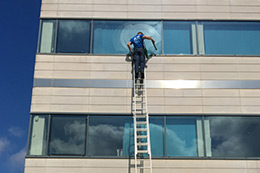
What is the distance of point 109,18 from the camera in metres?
15.4

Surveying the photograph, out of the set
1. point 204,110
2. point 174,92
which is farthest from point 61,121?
point 204,110

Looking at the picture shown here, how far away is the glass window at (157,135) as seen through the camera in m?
13.5

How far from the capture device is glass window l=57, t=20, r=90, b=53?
1492cm

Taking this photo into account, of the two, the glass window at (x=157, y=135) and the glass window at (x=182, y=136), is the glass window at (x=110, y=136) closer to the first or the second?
the glass window at (x=157, y=135)

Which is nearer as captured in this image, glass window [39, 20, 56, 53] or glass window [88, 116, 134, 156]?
glass window [88, 116, 134, 156]

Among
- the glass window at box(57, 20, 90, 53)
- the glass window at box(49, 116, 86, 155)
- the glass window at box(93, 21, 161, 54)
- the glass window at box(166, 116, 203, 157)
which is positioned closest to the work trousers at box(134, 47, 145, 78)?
the glass window at box(93, 21, 161, 54)

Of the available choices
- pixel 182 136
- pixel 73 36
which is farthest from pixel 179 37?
pixel 73 36

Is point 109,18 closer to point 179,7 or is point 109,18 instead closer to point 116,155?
point 179,7

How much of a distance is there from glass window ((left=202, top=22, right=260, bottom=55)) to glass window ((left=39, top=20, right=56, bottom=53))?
5.93 metres

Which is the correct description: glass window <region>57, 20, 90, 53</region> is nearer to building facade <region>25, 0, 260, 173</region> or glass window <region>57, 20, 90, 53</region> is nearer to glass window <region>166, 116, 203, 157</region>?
building facade <region>25, 0, 260, 173</region>

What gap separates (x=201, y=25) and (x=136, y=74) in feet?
11.1

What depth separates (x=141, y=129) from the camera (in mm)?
13125

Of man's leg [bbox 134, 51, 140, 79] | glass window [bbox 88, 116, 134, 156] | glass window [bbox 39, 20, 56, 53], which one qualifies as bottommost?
glass window [bbox 88, 116, 134, 156]

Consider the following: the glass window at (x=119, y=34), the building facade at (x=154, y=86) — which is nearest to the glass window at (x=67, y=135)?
the building facade at (x=154, y=86)
